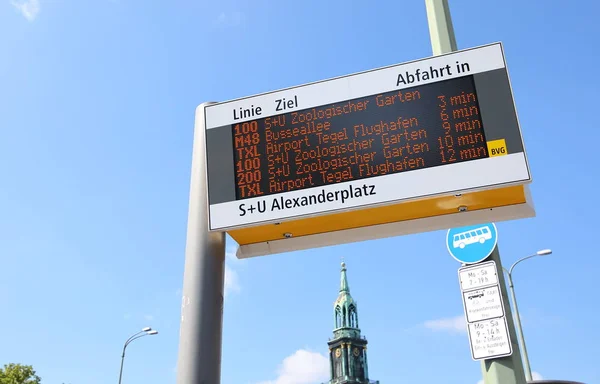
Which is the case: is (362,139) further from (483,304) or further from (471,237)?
(483,304)

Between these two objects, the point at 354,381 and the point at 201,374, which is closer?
the point at 201,374

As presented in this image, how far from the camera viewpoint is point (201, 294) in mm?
6703

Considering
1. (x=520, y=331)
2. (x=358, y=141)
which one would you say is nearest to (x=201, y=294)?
(x=358, y=141)

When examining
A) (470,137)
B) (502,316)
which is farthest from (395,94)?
(502,316)

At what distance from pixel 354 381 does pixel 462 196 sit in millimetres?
112418

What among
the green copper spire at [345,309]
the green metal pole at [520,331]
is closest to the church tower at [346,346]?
the green copper spire at [345,309]

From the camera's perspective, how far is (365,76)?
6902 mm

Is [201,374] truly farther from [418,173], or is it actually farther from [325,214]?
[418,173]

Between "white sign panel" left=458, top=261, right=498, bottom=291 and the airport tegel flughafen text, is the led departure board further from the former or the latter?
"white sign panel" left=458, top=261, right=498, bottom=291

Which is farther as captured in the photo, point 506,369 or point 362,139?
point 362,139

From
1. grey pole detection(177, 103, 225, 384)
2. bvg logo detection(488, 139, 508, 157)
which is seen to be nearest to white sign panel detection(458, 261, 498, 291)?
bvg logo detection(488, 139, 508, 157)

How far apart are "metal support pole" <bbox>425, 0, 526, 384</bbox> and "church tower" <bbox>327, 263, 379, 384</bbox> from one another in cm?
11096

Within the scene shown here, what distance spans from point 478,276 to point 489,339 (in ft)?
2.29

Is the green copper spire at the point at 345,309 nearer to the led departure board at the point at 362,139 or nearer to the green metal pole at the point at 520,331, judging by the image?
the green metal pole at the point at 520,331
